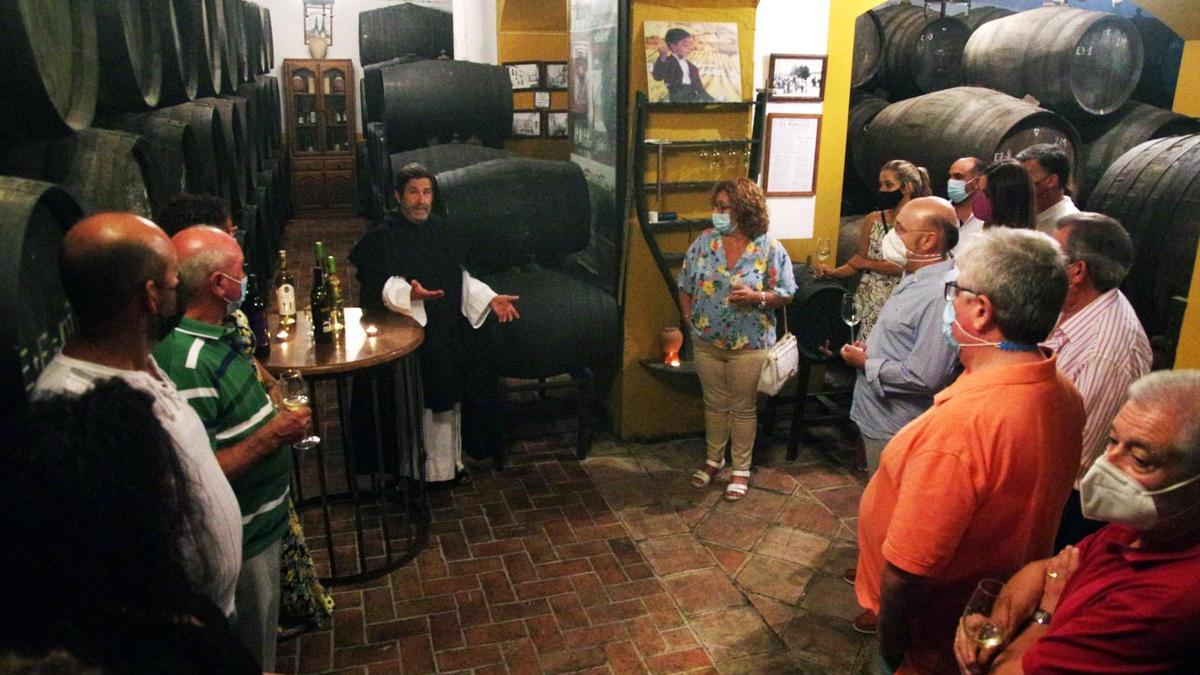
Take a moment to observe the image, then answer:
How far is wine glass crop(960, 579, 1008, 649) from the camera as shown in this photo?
166cm

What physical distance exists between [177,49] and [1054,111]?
18.7 feet

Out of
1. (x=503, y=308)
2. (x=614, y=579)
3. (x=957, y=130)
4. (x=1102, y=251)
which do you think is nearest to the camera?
(x=1102, y=251)

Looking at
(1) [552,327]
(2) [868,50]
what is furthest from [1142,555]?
(2) [868,50]

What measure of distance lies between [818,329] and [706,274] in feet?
3.22

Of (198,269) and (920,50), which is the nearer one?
(198,269)

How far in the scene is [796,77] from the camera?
4.74 metres

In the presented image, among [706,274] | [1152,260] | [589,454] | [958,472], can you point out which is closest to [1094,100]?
[1152,260]

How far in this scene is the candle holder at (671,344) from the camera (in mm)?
4730

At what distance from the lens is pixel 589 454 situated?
4820 millimetres

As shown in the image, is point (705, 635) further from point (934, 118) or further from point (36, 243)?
point (934, 118)

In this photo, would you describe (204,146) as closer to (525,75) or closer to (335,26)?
(525,75)

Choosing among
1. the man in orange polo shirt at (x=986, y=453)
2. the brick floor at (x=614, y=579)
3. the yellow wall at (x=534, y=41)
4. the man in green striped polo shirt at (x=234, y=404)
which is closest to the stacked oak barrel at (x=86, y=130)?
the man in green striped polo shirt at (x=234, y=404)

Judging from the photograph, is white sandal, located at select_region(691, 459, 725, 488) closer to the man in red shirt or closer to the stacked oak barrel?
the stacked oak barrel

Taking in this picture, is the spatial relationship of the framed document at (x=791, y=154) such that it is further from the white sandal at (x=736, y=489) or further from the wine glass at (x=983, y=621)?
the wine glass at (x=983, y=621)
